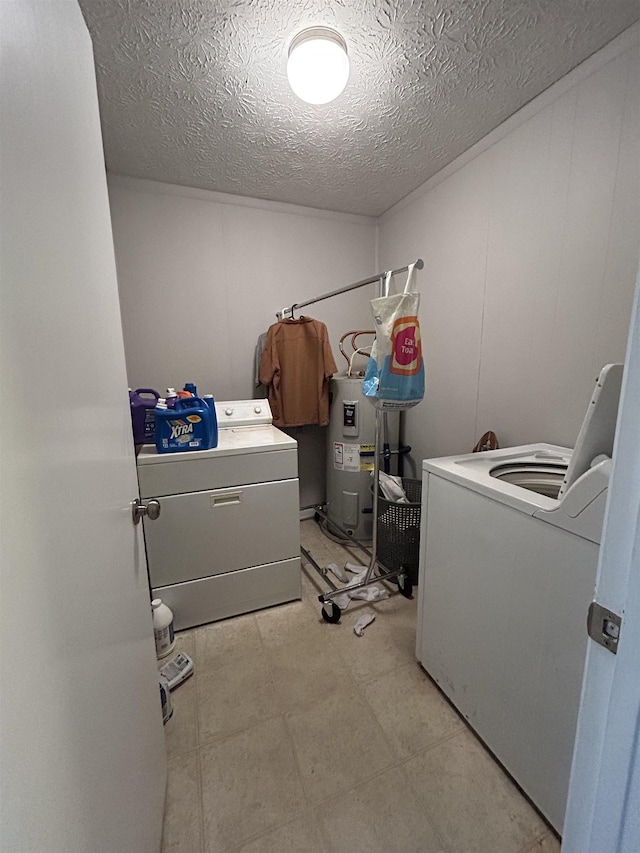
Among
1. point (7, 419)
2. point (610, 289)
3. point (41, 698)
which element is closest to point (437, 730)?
point (41, 698)

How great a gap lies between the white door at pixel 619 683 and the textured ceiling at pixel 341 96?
153 cm

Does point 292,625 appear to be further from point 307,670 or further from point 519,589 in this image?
point 519,589

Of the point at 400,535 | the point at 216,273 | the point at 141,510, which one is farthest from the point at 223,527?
the point at 216,273

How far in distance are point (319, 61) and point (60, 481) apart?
1.62m

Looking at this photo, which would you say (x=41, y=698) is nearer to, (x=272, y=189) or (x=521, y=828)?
(x=521, y=828)

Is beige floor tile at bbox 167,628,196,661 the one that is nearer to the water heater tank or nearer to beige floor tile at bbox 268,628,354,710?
beige floor tile at bbox 268,628,354,710

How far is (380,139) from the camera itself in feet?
6.09

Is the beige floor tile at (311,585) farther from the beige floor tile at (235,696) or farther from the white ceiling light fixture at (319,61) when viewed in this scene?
the white ceiling light fixture at (319,61)

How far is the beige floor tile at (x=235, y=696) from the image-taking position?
4.33 feet

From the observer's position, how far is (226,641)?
5.64 ft

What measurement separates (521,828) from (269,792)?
74cm

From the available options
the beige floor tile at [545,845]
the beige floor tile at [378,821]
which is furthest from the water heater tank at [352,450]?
the beige floor tile at [545,845]

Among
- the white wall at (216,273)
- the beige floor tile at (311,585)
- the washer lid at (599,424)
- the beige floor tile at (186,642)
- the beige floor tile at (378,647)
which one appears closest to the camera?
the washer lid at (599,424)

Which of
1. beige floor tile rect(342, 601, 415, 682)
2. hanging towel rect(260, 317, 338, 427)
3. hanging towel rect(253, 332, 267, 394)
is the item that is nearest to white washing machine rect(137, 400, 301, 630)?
beige floor tile rect(342, 601, 415, 682)
